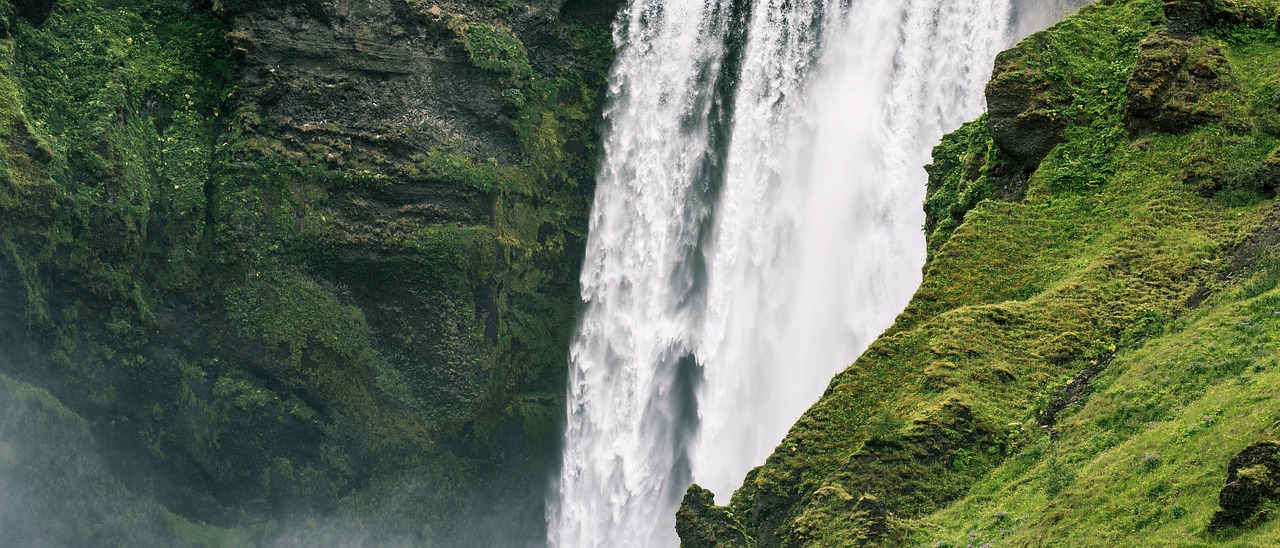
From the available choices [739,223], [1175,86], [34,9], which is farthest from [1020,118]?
[34,9]

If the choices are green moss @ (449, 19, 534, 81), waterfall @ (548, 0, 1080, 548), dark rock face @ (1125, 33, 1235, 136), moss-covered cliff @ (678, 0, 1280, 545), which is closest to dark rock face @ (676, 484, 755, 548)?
moss-covered cliff @ (678, 0, 1280, 545)

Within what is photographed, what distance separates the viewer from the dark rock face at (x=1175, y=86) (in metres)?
14.9

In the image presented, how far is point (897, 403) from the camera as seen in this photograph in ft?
43.5

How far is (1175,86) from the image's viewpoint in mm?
15164

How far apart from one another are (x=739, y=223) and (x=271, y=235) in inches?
402

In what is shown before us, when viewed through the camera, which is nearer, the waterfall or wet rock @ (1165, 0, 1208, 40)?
wet rock @ (1165, 0, 1208, 40)

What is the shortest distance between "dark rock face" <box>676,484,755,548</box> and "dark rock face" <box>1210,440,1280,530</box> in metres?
5.86

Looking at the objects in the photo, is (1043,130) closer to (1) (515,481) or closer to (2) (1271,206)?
(2) (1271,206)

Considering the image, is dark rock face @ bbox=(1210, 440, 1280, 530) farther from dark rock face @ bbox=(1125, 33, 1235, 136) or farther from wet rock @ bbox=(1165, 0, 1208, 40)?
wet rock @ bbox=(1165, 0, 1208, 40)

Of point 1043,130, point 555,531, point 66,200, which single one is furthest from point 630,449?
point 1043,130

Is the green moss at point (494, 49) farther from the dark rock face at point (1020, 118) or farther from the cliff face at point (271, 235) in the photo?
the dark rock face at point (1020, 118)

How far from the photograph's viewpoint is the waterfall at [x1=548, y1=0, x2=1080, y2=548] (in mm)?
24062

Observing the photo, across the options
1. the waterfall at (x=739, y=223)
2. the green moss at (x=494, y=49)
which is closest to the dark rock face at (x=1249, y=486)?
the waterfall at (x=739, y=223)

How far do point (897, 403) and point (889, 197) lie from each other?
1148cm
